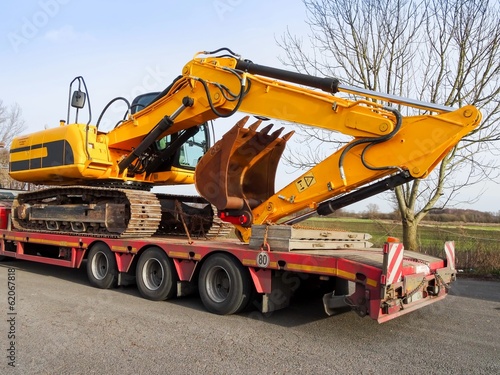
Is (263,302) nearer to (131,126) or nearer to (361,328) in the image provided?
(361,328)

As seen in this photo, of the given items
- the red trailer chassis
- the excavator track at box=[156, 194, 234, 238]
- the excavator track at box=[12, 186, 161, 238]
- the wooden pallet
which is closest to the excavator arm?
the wooden pallet

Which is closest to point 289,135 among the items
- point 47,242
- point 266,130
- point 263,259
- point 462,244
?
point 266,130

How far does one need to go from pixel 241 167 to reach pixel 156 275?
2.21 meters

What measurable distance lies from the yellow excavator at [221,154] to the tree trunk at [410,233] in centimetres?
509

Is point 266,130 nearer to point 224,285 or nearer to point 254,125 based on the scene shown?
point 254,125

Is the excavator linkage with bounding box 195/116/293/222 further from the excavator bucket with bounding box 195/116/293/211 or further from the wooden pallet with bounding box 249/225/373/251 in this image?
the wooden pallet with bounding box 249/225/373/251

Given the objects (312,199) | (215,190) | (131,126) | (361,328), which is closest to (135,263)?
(215,190)

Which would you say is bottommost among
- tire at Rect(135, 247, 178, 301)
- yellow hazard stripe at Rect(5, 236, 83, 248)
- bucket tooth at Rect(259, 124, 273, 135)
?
tire at Rect(135, 247, 178, 301)

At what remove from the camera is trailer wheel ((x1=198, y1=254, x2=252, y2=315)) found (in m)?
6.34

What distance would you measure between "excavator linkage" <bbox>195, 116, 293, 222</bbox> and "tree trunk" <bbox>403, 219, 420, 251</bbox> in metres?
6.10

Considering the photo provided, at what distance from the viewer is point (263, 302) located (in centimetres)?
616

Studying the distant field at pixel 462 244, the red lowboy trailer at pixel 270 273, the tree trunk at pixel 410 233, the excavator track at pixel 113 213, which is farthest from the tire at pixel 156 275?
the tree trunk at pixel 410 233

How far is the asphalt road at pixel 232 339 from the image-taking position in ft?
15.0

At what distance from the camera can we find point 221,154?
720 centimetres
